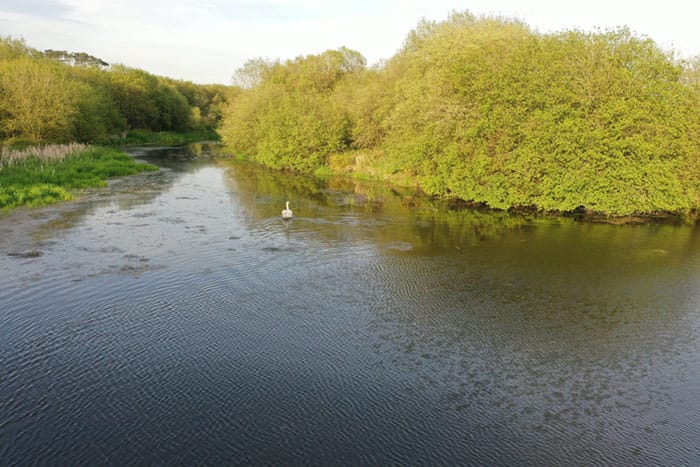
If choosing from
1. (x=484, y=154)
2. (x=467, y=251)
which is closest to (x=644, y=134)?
(x=484, y=154)

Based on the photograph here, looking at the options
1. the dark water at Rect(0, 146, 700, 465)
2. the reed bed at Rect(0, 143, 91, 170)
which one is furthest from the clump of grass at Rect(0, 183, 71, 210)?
the reed bed at Rect(0, 143, 91, 170)

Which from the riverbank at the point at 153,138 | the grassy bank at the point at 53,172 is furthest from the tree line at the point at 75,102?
the grassy bank at the point at 53,172

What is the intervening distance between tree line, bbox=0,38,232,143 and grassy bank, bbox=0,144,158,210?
22.6 ft

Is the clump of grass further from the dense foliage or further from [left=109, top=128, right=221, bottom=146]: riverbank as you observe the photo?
[left=109, top=128, right=221, bottom=146]: riverbank

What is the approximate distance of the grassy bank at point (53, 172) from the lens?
26.2 m

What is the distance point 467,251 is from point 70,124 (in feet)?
159

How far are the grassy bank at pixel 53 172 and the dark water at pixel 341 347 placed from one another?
494 centimetres

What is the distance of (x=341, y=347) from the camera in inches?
452

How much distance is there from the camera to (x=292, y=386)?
983 centimetres

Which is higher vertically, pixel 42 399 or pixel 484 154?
pixel 484 154

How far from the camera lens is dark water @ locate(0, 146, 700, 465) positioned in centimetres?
828

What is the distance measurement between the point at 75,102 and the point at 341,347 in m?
53.9

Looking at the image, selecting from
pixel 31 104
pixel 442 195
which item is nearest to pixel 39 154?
pixel 31 104

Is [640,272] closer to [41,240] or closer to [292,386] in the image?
[292,386]
